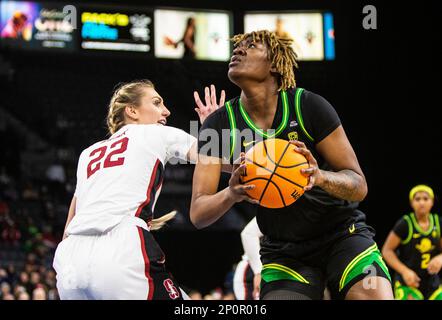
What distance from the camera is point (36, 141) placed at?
56.7ft

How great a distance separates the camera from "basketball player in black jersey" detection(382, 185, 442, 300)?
7.59 meters

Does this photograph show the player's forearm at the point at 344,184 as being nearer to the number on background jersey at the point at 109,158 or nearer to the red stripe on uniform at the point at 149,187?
the red stripe on uniform at the point at 149,187

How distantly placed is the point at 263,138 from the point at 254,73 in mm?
384

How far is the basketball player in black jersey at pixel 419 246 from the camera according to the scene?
24.9ft

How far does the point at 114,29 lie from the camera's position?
645 inches

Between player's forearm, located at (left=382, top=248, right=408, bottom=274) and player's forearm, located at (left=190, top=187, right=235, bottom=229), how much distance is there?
431 centimetres

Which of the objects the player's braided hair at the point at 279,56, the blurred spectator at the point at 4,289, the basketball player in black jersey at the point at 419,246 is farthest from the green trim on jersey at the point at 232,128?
the blurred spectator at the point at 4,289

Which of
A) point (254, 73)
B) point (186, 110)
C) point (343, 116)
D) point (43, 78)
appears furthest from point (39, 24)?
point (254, 73)

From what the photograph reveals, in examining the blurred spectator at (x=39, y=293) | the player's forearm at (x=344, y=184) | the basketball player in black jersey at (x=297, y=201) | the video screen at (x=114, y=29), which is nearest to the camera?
the player's forearm at (x=344, y=184)

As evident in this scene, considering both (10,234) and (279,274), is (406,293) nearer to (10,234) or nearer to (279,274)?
(279,274)

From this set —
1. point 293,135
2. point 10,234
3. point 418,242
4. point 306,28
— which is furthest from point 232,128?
point 306,28

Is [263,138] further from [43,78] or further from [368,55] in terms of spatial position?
[43,78]

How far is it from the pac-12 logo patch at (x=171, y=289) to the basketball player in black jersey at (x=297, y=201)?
37 cm

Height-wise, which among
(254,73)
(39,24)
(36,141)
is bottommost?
(36,141)
